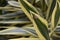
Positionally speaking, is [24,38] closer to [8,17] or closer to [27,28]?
[27,28]

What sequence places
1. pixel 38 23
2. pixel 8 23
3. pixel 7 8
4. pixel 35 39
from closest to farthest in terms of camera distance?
pixel 38 23
pixel 35 39
pixel 8 23
pixel 7 8

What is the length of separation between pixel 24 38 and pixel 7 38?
92 millimetres

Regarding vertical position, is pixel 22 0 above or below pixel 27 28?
above

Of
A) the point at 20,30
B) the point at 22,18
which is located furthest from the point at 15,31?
the point at 22,18

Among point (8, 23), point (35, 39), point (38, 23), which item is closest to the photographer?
point (38, 23)

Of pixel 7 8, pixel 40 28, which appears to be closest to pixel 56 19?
pixel 40 28

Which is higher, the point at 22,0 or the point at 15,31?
the point at 22,0

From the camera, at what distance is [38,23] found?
60 centimetres

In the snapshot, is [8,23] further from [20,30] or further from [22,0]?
[22,0]

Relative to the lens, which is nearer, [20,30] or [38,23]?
[38,23]

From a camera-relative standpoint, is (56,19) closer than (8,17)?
Yes

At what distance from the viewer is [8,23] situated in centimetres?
86

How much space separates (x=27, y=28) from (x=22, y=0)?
0.15 m

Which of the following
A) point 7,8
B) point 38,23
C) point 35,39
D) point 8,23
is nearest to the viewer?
point 38,23
